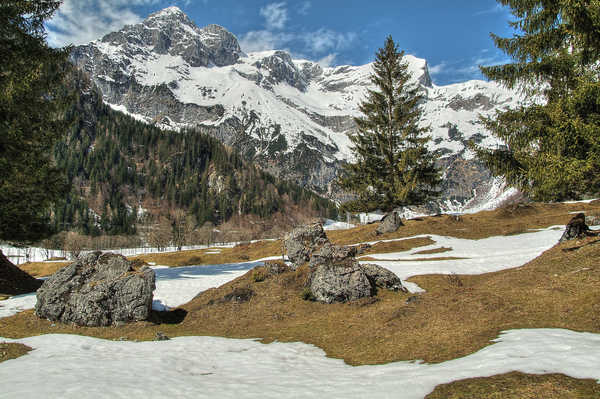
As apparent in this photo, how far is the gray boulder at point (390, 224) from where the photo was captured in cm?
3744

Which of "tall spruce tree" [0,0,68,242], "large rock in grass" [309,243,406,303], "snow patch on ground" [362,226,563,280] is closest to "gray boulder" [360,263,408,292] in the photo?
"large rock in grass" [309,243,406,303]

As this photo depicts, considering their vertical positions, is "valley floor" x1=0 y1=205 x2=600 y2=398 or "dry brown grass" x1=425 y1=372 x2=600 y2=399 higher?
"dry brown grass" x1=425 y1=372 x2=600 y2=399

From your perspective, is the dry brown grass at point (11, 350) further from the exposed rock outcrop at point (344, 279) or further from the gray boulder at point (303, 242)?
the gray boulder at point (303, 242)

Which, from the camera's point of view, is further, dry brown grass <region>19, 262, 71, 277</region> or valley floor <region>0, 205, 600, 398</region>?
dry brown grass <region>19, 262, 71, 277</region>

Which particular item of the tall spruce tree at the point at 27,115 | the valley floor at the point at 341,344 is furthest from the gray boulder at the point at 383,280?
the tall spruce tree at the point at 27,115

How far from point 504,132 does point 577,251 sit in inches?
262

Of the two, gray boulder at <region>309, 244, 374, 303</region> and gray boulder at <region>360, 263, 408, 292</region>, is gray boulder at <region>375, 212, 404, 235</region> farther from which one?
gray boulder at <region>309, 244, 374, 303</region>

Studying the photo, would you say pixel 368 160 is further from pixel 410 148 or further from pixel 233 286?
pixel 233 286

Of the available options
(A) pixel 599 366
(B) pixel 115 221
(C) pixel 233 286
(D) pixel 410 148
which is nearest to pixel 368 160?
(D) pixel 410 148

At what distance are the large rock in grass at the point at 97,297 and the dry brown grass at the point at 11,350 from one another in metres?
5.24

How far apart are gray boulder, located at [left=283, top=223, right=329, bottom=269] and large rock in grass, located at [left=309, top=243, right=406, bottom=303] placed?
6.33m

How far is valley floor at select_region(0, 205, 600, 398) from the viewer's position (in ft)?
20.4

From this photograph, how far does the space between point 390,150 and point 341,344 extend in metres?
29.8

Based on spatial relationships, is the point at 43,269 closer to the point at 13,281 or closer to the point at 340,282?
the point at 13,281
